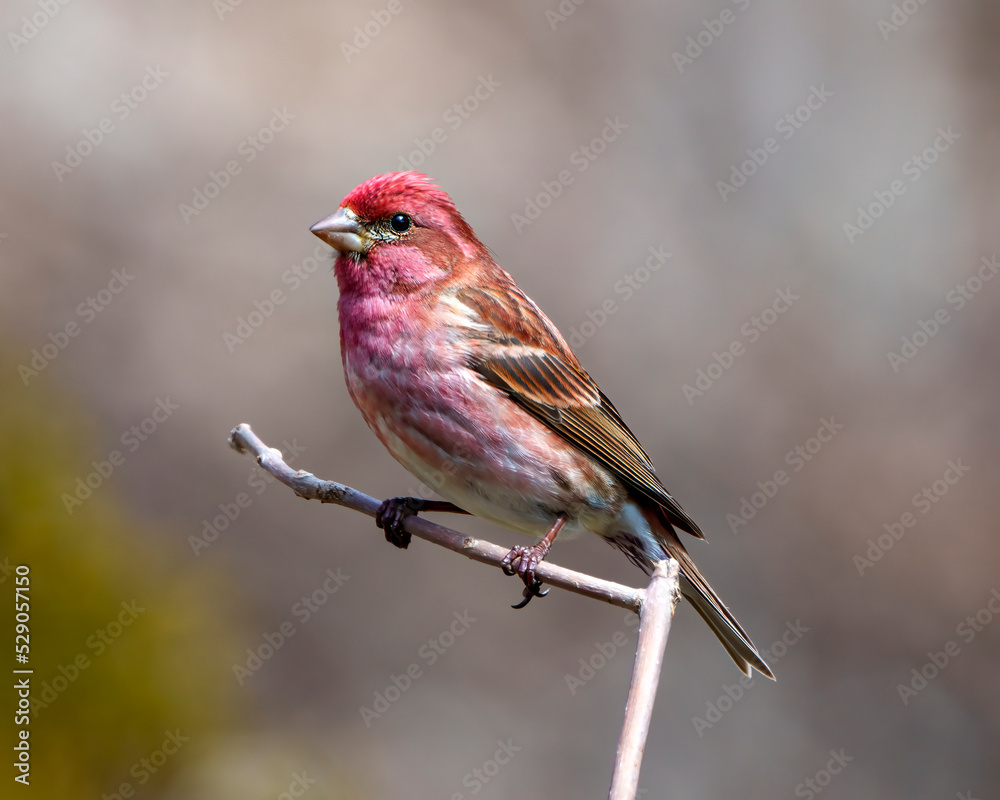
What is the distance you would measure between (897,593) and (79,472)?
Result: 7.23 m

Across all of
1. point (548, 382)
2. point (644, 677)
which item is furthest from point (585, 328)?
point (644, 677)

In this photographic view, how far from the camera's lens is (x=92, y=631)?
537 cm

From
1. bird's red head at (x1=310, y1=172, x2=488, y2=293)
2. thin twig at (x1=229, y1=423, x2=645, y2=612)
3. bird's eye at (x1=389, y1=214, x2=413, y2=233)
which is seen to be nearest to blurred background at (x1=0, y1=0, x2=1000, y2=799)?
thin twig at (x1=229, y1=423, x2=645, y2=612)

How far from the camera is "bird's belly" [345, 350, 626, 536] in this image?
4391 mm

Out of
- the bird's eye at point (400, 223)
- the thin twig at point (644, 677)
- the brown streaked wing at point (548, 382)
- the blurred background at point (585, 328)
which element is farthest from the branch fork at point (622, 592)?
the blurred background at point (585, 328)

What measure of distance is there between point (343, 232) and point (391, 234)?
24 cm

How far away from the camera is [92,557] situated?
5535 millimetres

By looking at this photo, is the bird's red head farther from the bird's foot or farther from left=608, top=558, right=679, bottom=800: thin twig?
left=608, top=558, right=679, bottom=800: thin twig

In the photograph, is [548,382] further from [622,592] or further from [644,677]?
[644,677]

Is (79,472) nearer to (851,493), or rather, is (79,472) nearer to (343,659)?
(343,659)

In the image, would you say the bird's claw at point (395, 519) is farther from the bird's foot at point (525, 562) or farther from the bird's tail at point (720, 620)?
the bird's tail at point (720, 620)

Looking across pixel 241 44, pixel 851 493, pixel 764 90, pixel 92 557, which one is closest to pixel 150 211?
pixel 241 44

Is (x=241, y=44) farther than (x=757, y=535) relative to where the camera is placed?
Yes

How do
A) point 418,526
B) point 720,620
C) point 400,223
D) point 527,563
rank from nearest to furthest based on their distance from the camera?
1. point 418,526
2. point 527,563
3. point 400,223
4. point 720,620
